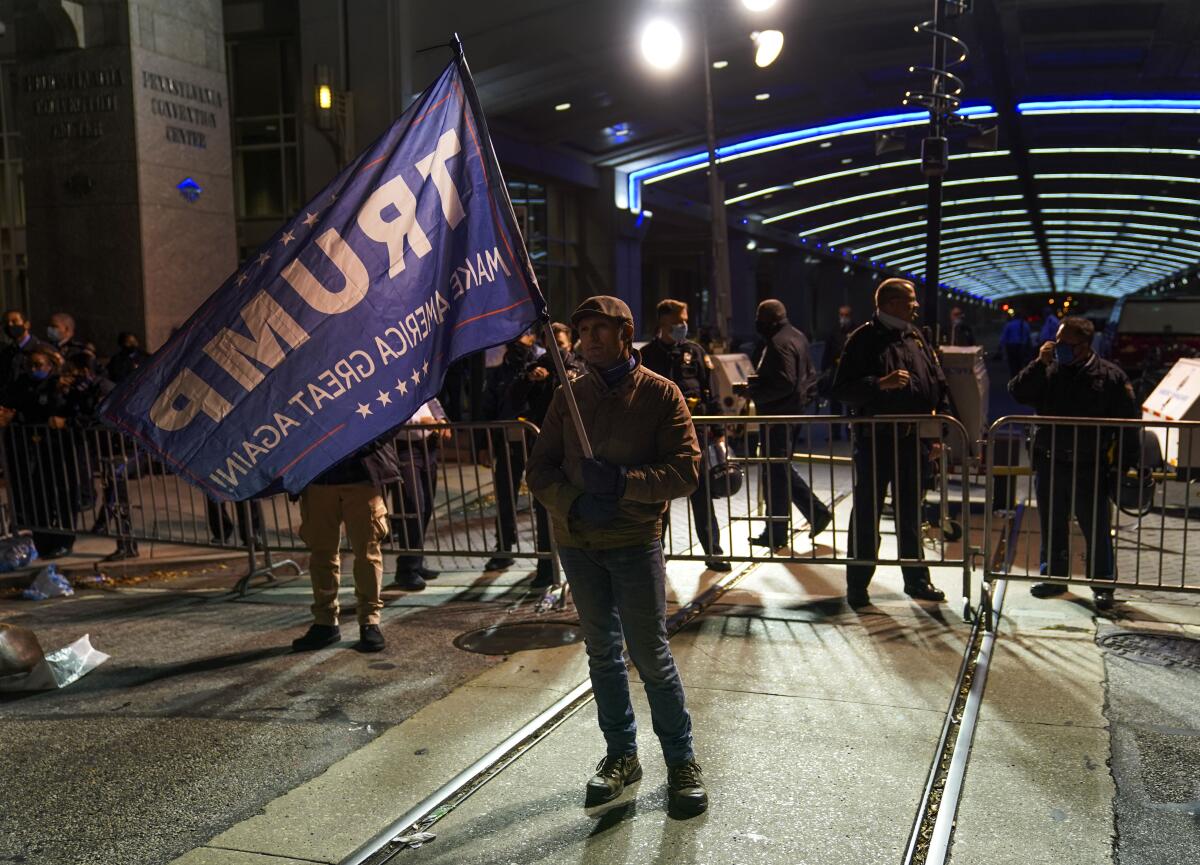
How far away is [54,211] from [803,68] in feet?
44.7

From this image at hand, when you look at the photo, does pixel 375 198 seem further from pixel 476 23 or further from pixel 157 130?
pixel 476 23

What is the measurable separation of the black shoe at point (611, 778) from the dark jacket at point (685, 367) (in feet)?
13.6

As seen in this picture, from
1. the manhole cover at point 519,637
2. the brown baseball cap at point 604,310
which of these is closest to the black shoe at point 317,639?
the manhole cover at point 519,637

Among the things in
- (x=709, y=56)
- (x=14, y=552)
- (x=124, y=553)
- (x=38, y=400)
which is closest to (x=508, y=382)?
(x=124, y=553)

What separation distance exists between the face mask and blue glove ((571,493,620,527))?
453cm

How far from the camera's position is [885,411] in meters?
7.24

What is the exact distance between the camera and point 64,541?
32.4 feet

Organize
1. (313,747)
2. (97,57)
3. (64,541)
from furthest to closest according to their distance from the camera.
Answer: (97,57) < (64,541) < (313,747)

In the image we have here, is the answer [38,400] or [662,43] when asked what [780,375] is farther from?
[662,43]

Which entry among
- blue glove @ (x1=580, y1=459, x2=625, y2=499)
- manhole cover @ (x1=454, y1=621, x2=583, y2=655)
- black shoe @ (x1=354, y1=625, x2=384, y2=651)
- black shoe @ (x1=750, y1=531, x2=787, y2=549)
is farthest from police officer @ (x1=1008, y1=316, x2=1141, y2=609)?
black shoe @ (x1=354, y1=625, x2=384, y2=651)

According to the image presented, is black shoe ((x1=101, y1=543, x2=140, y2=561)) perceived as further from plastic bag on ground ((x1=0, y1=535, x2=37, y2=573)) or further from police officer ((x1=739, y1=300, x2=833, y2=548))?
police officer ((x1=739, y1=300, x2=833, y2=548))

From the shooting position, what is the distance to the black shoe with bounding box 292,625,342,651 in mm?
6555

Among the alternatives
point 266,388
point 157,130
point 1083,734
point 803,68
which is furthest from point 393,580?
point 803,68

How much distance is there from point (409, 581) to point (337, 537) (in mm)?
1709
